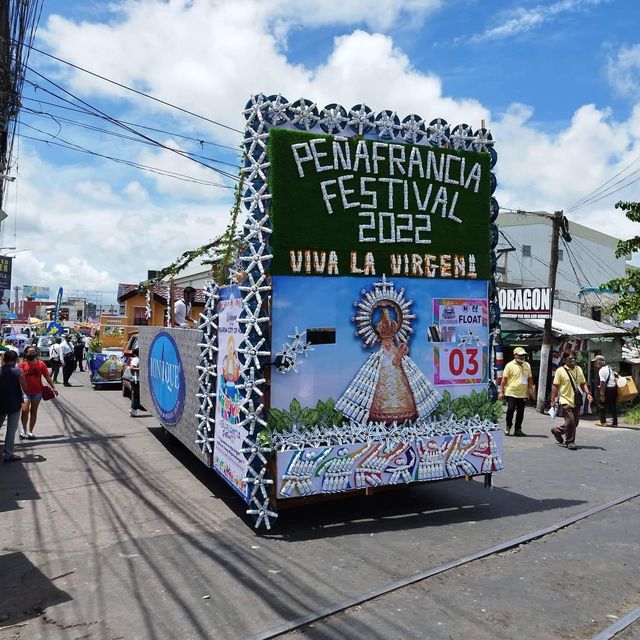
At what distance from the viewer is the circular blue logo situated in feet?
27.2

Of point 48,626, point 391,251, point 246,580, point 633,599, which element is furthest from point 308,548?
point 391,251

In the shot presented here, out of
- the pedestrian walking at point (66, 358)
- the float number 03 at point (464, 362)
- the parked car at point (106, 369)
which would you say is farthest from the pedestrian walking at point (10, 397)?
the pedestrian walking at point (66, 358)

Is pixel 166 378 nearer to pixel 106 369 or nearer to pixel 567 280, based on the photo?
pixel 106 369

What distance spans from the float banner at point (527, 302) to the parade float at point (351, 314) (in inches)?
373

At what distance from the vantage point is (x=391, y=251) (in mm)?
6312

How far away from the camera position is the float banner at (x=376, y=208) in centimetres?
578

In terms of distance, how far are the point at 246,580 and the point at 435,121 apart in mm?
4895

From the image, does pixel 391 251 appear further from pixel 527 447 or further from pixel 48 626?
pixel 527 447

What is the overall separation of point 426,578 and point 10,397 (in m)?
6.77

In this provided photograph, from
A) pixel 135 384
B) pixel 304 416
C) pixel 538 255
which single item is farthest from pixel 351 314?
pixel 538 255

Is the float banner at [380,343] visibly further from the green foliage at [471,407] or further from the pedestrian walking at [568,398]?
the pedestrian walking at [568,398]

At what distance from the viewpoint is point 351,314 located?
6.10 metres

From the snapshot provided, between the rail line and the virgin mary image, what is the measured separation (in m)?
1.53

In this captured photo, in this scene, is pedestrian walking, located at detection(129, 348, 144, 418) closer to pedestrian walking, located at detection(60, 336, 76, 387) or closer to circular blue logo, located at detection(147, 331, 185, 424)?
circular blue logo, located at detection(147, 331, 185, 424)
